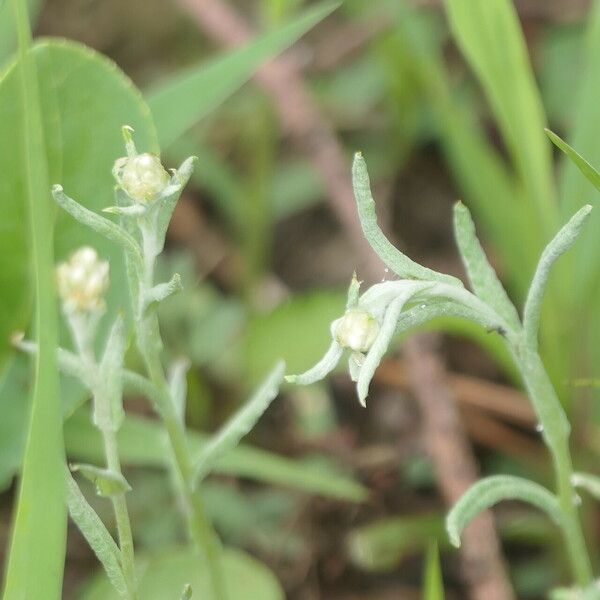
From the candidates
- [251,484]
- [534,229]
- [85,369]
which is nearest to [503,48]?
[534,229]

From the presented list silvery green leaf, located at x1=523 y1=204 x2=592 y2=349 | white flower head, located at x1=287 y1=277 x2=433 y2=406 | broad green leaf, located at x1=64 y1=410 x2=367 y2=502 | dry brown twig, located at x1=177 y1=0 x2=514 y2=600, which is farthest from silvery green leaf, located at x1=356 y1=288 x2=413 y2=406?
dry brown twig, located at x1=177 y1=0 x2=514 y2=600

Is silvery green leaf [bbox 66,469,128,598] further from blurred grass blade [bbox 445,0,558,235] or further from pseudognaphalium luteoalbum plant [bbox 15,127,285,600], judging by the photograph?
blurred grass blade [bbox 445,0,558,235]

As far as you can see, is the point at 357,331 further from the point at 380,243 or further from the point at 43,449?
the point at 43,449

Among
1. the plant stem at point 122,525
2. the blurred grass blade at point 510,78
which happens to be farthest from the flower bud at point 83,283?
the blurred grass blade at point 510,78

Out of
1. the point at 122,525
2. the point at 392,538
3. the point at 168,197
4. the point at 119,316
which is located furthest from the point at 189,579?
the point at 168,197

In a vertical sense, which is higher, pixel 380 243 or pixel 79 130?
pixel 79 130
